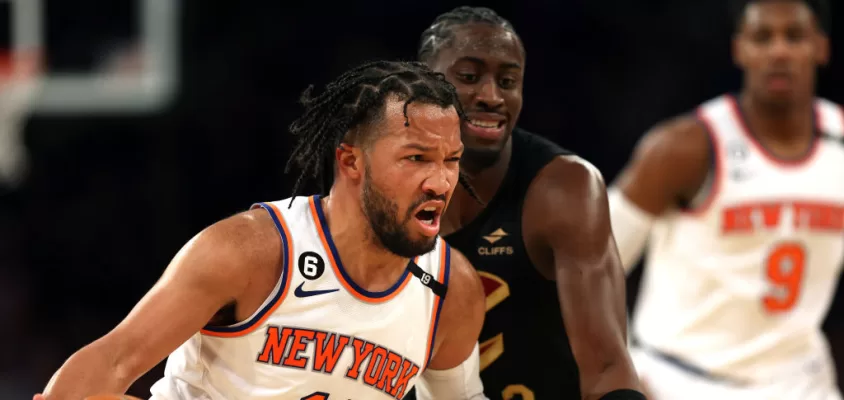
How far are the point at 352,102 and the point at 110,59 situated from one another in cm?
587

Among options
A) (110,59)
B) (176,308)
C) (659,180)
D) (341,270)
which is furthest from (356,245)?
(110,59)

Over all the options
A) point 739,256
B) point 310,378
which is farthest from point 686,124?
point 310,378

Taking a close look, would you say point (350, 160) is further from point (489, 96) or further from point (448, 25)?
point (448, 25)

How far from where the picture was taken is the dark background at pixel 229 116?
27.7 ft

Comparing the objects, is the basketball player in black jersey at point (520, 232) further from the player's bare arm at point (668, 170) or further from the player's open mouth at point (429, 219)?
the player's bare arm at point (668, 170)

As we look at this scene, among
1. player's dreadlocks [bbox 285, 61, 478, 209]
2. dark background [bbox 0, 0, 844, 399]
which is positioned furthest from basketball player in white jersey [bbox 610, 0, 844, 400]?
dark background [bbox 0, 0, 844, 399]

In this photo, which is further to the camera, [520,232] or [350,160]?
[520,232]

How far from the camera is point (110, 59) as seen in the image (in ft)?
27.3

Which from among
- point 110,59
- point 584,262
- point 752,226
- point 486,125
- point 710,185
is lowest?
point 110,59

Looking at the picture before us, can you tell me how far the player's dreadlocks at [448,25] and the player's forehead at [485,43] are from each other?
0.03 metres

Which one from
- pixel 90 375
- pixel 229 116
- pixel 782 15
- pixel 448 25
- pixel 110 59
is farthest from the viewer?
pixel 229 116

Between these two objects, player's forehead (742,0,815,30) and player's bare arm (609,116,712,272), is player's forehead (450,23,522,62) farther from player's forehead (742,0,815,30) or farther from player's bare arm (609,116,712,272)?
player's forehead (742,0,815,30)

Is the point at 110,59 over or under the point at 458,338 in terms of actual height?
under

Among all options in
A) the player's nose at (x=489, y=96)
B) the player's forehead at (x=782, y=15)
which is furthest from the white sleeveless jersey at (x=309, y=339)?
the player's forehead at (x=782, y=15)
